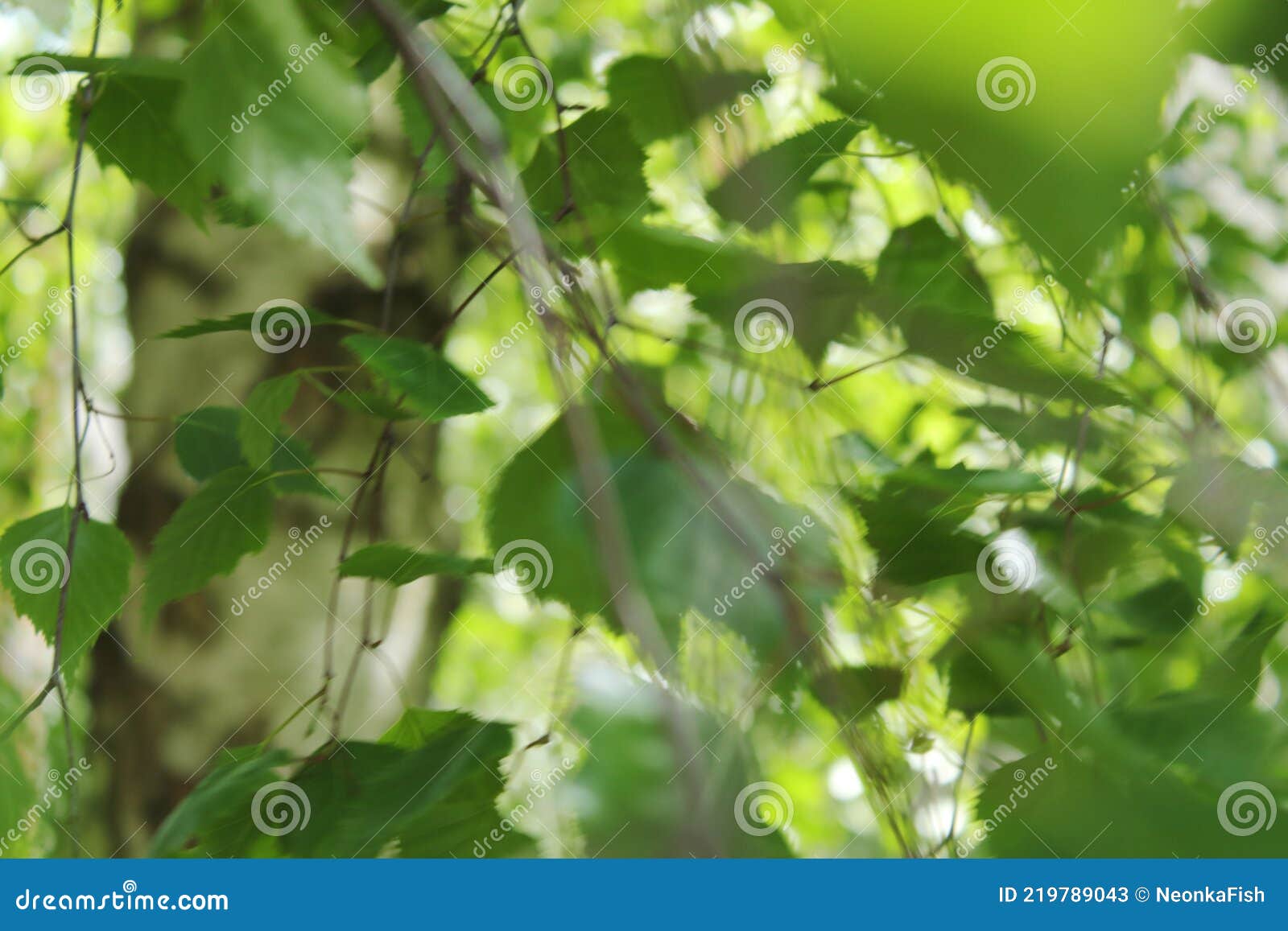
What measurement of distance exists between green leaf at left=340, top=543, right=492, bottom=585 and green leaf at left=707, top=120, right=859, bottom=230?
160 mm

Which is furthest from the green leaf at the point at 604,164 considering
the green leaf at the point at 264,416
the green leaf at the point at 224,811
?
the green leaf at the point at 224,811

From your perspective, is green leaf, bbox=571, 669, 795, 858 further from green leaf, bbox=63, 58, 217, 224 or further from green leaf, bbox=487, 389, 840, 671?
green leaf, bbox=63, 58, 217, 224

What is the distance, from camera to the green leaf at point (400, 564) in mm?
308

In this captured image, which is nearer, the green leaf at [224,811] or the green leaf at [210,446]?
the green leaf at [224,811]

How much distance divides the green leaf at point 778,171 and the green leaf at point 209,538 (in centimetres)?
21

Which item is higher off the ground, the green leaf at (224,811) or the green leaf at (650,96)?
the green leaf at (650,96)

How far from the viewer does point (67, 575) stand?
1.16 ft

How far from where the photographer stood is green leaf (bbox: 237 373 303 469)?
336mm

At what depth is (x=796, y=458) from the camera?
372 mm

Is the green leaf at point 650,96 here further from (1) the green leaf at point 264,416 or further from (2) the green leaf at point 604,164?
(1) the green leaf at point 264,416

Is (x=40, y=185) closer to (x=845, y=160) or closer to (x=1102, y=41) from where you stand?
(x=845, y=160)

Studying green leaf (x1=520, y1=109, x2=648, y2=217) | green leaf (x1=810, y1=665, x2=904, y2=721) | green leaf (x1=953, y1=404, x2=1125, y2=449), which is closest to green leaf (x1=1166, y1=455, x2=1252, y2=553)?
green leaf (x1=953, y1=404, x2=1125, y2=449)

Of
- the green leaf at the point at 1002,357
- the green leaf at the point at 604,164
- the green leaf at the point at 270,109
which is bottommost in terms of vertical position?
the green leaf at the point at 270,109

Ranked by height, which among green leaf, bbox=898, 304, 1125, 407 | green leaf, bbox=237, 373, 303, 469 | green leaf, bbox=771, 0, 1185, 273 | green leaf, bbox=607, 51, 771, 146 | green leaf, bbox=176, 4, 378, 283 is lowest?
green leaf, bbox=237, 373, 303, 469
